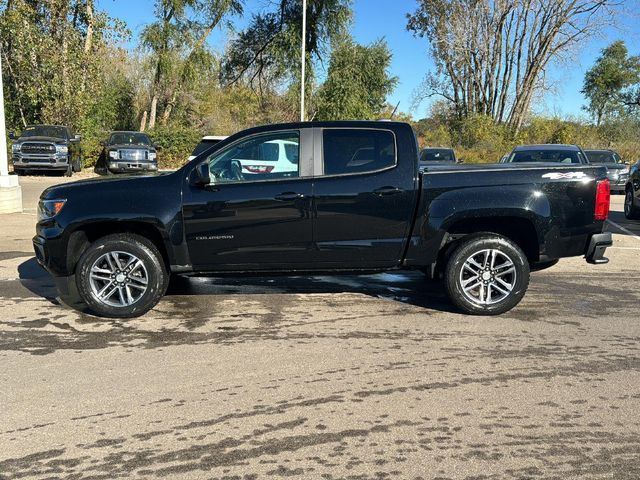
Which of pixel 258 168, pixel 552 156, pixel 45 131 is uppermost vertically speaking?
pixel 45 131

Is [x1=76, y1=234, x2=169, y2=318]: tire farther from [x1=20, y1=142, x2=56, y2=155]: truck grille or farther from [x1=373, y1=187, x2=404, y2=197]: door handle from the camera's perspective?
[x1=20, y1=142, x2=56, y2=155]: truck grille

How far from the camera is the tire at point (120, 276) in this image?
5688 mm

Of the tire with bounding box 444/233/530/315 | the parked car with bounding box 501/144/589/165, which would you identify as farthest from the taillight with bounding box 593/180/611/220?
the parked car with bounding box 501/144/589/165

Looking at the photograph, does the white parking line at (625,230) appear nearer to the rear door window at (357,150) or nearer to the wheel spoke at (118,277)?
the rear door window at (357,150)

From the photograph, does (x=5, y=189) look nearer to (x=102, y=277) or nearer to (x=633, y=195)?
(x=102, y=277)

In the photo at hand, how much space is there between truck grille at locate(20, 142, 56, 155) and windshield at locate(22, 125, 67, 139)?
1195 mm

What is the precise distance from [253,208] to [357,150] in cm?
118

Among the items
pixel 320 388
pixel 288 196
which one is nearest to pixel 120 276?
pixel 288 196

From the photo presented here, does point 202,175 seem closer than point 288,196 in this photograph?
Yes

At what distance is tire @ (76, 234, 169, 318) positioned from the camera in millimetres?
5688

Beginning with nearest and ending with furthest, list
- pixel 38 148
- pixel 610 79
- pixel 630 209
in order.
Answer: pixel 630 209, pixel 38 148, pixel 610 79

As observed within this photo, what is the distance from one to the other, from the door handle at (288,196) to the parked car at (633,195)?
34.4 feet

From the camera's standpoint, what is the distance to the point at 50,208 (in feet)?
18.9

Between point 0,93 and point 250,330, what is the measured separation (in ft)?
32.6
